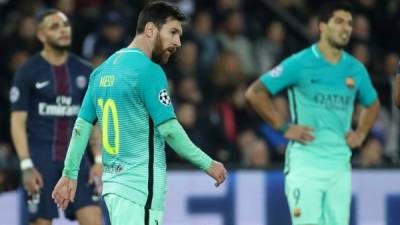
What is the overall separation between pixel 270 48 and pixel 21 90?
245 inches

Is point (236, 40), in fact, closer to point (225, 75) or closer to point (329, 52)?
point (225, 75)

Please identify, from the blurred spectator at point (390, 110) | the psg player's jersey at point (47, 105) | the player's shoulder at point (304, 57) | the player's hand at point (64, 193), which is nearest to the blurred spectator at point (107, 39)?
the blurred spectator at point (390, 110)

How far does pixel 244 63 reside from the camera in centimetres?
1423

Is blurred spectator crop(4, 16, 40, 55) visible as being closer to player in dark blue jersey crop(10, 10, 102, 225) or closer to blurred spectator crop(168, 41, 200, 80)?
blurred spectator crop(168, 41, 200, 80)

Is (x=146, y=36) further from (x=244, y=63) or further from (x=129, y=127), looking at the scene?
(x=244, y=63)

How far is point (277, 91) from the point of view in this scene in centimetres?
898

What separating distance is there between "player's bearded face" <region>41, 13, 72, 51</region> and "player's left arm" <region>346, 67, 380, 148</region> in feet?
8.40

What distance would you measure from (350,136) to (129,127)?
296 cm

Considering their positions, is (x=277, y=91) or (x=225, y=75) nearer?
(x=277, y=91)

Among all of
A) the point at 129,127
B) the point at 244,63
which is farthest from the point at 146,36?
the point at 244,63

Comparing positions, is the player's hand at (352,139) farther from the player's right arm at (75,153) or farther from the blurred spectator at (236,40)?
the blurred spectator at (236,40)

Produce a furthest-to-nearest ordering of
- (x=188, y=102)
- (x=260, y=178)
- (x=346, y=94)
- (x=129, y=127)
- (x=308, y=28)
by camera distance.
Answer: (x=308, y=28), (x=188, y=102), (x=260, y=178), (x=346, y=94), (x=129, y=127)

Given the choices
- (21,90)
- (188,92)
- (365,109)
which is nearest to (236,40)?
(188,92)

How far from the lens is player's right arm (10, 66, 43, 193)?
28.9 feet
